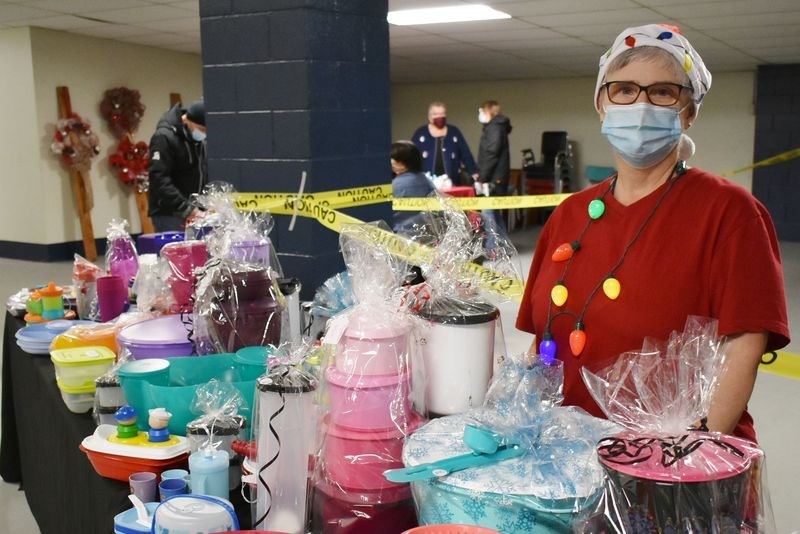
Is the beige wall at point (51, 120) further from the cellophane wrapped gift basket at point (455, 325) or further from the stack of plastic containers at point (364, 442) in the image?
the stack of plastic containers at point (364, 442)

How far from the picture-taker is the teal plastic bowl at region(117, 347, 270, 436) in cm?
155

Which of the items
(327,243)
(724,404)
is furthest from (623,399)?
(327,243)

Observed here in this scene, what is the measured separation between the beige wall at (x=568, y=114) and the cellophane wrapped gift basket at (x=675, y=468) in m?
11.1

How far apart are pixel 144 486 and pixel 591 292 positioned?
37.2 inches

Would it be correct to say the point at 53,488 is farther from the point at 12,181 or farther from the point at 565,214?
the point at 12,181

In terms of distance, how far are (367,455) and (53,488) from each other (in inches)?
54.4

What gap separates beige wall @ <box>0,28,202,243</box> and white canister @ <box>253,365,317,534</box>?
8.01m

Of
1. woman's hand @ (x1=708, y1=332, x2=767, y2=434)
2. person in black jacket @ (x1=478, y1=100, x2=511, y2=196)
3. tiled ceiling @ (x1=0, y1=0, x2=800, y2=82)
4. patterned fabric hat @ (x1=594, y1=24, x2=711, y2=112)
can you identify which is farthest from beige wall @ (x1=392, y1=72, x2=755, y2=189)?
woman's hand @ (x1=708, y1=332, x2=767, y2=434)

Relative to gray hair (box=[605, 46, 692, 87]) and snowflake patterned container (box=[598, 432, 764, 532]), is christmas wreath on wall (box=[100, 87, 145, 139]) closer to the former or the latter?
gray hair (box=[605, 46, 692, 87])

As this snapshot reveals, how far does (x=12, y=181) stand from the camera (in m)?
8.51

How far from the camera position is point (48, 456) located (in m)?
2.26

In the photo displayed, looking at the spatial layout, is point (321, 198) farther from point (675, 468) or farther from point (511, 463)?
point (675, 468)

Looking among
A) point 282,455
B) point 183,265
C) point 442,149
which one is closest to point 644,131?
point 282,455

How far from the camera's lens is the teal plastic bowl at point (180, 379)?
155 cm
